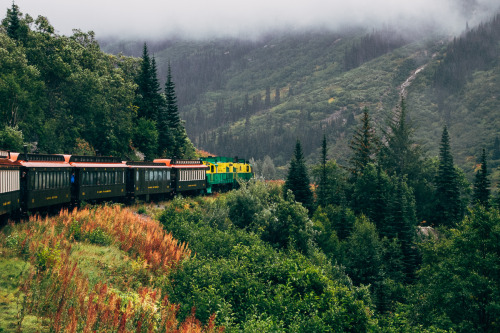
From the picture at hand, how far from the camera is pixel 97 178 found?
29.7 m

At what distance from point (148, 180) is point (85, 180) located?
8239 mm

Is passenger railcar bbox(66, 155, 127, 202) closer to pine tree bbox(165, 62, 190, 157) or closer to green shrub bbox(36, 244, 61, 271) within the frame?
green shrub bbox(36, 244, 61, 271)

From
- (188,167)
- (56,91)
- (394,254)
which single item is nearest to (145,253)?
(188,167)

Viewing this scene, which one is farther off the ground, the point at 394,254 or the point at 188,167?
the point at 188,167

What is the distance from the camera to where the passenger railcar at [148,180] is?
34.7m

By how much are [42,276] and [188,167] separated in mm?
30023

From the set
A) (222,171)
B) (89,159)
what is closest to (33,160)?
(89,159)

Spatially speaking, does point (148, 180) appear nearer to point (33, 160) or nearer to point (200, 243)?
point (33, 160)

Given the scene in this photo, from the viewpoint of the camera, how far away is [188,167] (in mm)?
43219

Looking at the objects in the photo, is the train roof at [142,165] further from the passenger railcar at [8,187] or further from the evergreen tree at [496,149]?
the evergreen tree at [496,149]

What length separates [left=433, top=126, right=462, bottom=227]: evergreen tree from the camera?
73.6 m

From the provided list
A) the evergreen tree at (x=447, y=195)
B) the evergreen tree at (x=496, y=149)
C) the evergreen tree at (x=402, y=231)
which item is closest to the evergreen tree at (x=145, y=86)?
the evergreen tree at (x=402, y=231)

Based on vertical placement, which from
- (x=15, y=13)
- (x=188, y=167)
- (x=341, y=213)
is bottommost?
(x=341, y=213)

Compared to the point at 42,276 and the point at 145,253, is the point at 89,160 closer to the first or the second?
the point at 145,253
